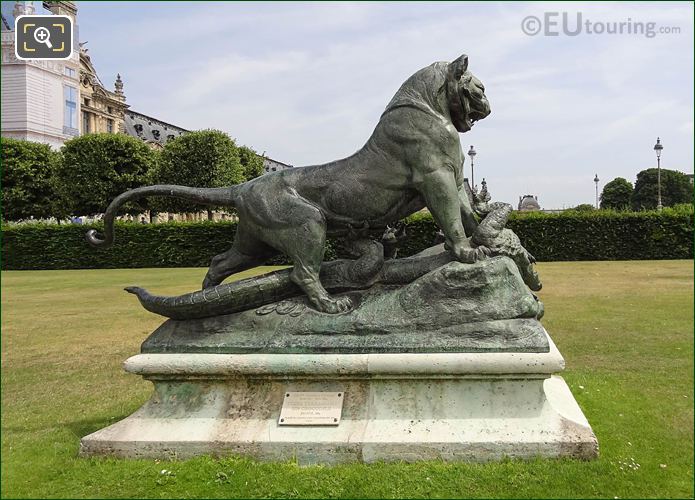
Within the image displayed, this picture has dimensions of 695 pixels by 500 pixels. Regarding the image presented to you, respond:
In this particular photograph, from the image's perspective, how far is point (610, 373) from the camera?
20.9 feet

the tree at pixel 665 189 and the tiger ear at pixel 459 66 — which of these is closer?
the tiger ear at pixel 459 66

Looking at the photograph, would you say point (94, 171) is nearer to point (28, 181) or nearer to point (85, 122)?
point (28, 181)

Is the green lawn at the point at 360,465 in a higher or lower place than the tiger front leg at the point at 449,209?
lower

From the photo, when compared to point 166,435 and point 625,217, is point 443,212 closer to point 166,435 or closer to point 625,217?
point 166,435

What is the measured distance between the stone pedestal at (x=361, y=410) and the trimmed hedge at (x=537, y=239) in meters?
16.9

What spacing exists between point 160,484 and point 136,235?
2132 centimetres

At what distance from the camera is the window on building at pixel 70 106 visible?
4931 cm

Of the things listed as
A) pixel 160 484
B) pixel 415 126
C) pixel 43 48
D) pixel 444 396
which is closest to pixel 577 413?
pixel 444 396

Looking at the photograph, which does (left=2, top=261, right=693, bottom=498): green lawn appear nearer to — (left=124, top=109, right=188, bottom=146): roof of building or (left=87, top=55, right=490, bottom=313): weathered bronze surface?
(left=87, top=55, right=490, bottom=313): weathered bronze surface

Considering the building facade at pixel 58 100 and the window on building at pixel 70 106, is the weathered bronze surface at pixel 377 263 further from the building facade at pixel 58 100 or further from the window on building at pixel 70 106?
the window on building at pixel 70 106

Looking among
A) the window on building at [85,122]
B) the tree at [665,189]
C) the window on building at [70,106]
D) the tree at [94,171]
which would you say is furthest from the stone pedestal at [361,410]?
the window on building at [85,122]

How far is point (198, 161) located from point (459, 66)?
30.7 metres

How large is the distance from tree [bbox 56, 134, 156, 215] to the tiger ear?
3158 centimetres

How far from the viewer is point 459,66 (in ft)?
13.8
